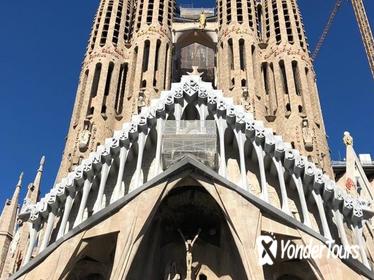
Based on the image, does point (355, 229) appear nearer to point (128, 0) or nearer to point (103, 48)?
point (103, 48)

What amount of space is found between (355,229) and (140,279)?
283 inches

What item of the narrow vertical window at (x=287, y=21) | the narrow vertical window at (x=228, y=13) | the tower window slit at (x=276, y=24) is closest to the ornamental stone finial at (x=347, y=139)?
the narrow vertical window at (x=287, y=21)

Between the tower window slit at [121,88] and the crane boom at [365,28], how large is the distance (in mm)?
22024

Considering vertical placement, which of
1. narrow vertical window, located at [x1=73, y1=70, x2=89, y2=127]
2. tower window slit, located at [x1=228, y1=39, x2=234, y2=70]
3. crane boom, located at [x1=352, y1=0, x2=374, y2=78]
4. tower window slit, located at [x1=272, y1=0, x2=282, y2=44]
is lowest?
narrow vertical window, located at [x1=73, y1=70, x2=89, y2=127]

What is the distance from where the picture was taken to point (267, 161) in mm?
17812

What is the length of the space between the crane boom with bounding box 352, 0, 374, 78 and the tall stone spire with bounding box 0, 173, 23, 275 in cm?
2846

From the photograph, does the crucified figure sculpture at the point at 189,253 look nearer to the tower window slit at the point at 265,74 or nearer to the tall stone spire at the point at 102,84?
the tall stone spire at the point at 102,84

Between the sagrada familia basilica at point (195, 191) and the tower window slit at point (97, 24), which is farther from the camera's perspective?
the tower window slit at point (97, 24)

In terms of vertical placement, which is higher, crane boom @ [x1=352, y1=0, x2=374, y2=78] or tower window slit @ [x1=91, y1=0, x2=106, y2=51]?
crane boom @ [x1=352, y1=0, x2=374, y2=78]

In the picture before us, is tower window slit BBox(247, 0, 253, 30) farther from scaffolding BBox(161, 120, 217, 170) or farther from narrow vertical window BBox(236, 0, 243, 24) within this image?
scaffolding BBox(161, 120, 217, 170)

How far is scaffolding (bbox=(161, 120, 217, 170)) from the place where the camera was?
56.3ft

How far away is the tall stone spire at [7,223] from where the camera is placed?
22016 millimetres

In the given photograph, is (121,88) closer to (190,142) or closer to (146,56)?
(146,56)

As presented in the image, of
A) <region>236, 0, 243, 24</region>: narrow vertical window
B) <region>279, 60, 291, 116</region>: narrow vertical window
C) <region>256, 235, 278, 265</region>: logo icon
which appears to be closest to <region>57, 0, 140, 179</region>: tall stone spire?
<region>236, 0, 243, 24</region>: narrow vertical window
